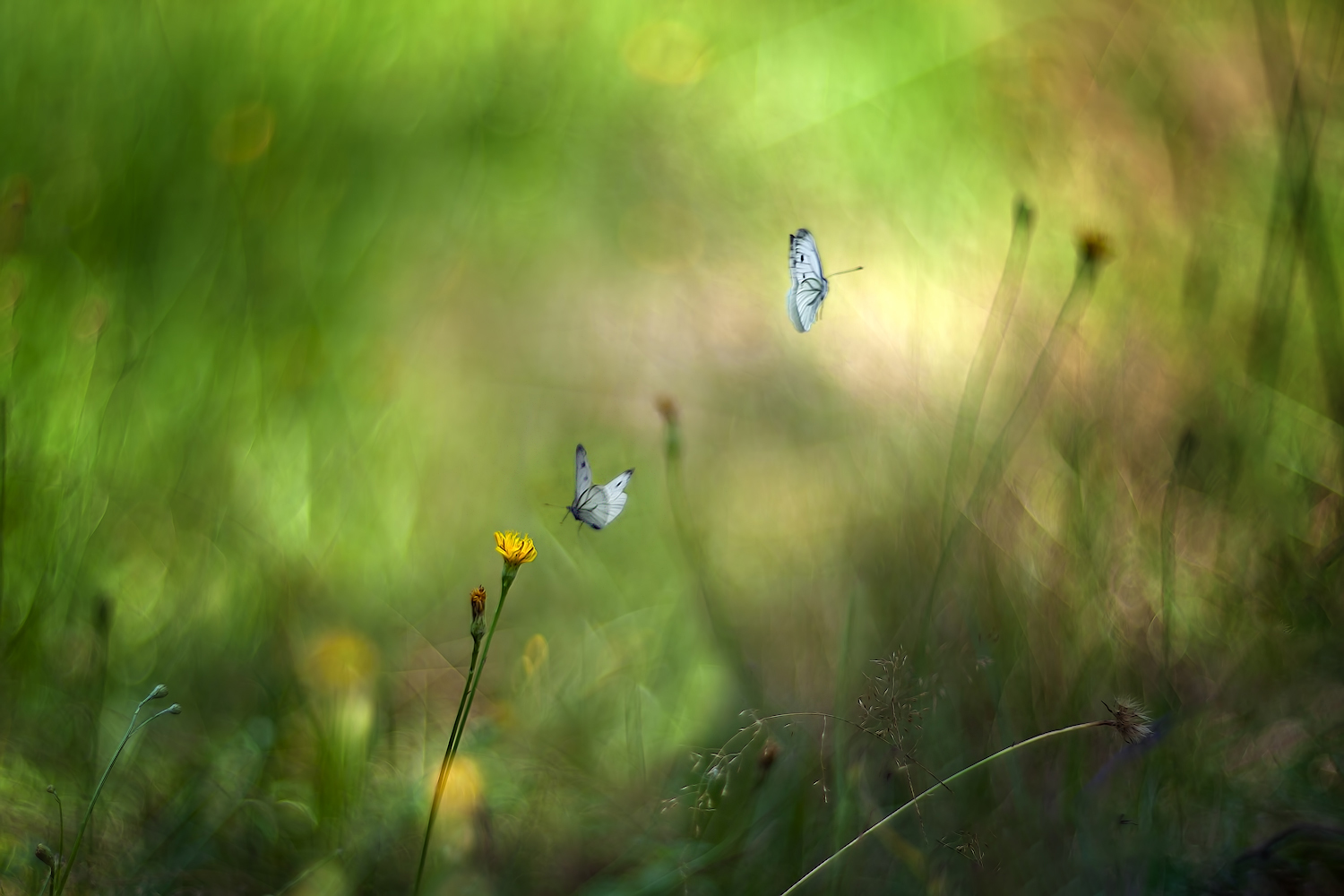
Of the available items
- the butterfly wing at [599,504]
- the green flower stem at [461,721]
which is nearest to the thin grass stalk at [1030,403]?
the butterfly wing at [599,504]

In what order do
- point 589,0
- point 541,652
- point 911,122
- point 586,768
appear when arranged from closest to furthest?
point 586,768 < point 541,652 < point 911,122 < point 589,0

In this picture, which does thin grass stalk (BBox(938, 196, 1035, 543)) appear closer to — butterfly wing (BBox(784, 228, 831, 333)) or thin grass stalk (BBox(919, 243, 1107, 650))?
thin grass stalk (BBox(919, 243, 1107, 650))

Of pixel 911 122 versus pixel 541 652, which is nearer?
pixel 541 652

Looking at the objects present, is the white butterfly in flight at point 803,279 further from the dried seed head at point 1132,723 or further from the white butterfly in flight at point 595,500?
the dried seed head at point 1132,723

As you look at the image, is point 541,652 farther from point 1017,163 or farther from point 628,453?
point 1017,163

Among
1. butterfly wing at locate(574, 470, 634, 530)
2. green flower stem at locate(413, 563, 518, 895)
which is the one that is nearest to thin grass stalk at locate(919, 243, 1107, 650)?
butterfly wing at locate(574, 470, 634, 530)

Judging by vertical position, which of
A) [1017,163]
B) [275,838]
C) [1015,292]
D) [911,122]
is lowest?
[275,838]

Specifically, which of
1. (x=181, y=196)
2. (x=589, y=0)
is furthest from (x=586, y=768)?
(x=589, y=0)

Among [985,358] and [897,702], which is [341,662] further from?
[985,358]
